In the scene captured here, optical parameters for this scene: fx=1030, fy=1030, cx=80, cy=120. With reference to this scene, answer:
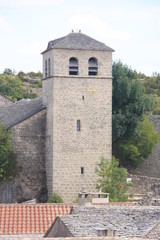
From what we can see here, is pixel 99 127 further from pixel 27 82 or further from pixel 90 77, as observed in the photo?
pixel 27 82

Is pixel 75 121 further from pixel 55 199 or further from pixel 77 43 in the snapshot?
pixel 55 199

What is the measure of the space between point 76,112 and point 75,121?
0.47 metres

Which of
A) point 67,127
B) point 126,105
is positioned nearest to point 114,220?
point 67,127

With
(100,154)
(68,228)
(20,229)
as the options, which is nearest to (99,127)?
(100,154)

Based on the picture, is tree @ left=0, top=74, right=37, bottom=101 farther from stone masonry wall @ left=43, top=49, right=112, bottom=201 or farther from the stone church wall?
stone masonry wall @ left=43, top=49, right=112, bottom=201

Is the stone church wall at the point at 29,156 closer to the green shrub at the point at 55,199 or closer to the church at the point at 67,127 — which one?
the church at the point at 67,127

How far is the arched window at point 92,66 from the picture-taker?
54812 millimetres

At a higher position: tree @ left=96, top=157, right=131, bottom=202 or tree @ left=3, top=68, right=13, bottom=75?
tree @ left=3, top=68, right=13, bottom=75

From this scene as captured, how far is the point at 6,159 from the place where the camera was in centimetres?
5441

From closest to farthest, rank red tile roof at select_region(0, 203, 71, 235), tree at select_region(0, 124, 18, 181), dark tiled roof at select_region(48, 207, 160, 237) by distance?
1. dark tiled roof at select_region(48, 207, 160, 237)
2. red tile roof at select_region(0, 203, 71, 235)
3. tree at select_region(0, 124, 18, 181)

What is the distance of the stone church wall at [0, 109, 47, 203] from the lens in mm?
54594

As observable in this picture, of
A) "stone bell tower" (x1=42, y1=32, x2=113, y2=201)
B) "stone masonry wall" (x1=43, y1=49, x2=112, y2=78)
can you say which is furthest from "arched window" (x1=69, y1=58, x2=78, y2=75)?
"stone masonry wall" (x1=43, y1=49, x2=112, y2=78)

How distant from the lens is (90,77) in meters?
54.6

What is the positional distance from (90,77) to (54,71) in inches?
77.1
